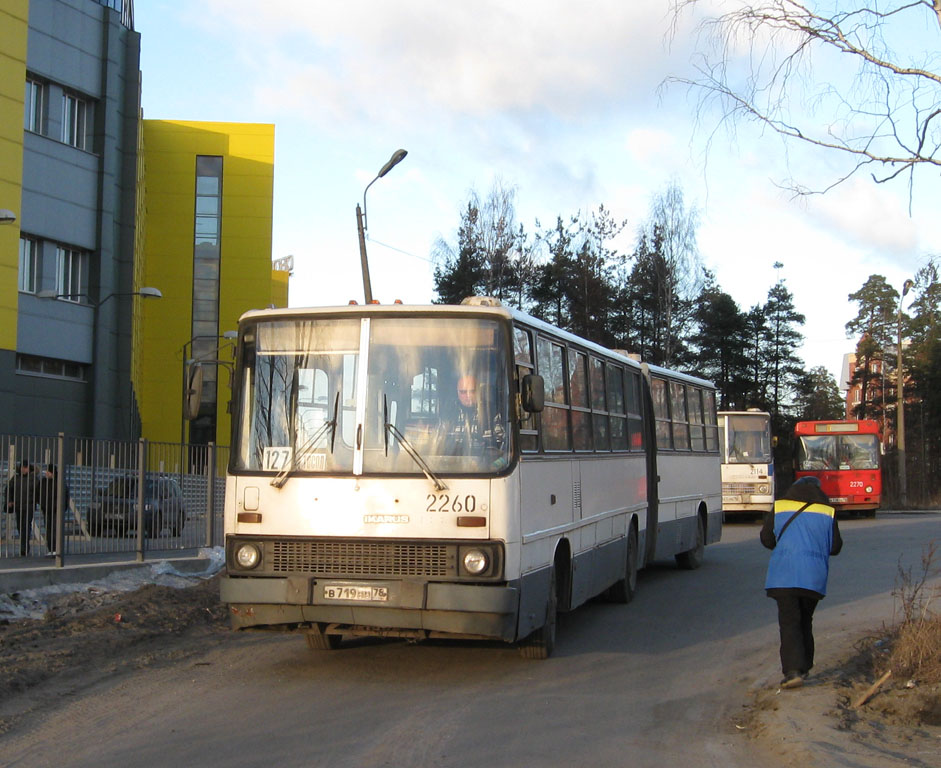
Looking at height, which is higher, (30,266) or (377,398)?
(30,266)

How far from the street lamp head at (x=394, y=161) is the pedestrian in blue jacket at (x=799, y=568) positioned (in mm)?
Result: 13947

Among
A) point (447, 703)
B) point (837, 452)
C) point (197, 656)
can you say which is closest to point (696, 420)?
point (197, 656)

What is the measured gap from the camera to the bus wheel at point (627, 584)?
14.1 m

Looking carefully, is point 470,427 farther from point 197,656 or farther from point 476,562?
point 197,656

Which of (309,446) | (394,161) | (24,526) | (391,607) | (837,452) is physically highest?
(394,161)

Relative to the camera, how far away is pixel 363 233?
74.9ft

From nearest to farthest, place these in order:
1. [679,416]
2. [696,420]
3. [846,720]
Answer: [846,720] < [679,416] < [696,420]

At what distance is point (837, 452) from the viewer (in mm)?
37094

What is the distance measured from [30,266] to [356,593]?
1239 inches

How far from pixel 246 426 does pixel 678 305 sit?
46.1 metres

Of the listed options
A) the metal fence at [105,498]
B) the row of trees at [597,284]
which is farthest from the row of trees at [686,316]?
the metal fence at [105,498]

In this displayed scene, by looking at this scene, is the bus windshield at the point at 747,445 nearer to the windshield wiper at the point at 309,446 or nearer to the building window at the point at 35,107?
the windshield wiper at the point at 309,446

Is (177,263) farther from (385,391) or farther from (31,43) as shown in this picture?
(385,391)

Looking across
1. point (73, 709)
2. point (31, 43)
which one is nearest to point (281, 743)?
point (73, 709)
